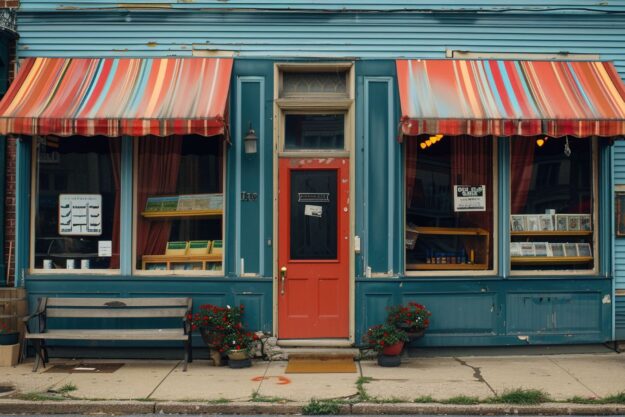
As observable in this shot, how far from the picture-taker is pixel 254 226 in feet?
33.6

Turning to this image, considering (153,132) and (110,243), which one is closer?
(153,132)

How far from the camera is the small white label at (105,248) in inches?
411

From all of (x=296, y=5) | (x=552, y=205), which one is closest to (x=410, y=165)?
(x=552, y=205)

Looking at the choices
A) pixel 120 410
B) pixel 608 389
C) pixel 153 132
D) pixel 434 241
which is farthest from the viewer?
pixel 434 241

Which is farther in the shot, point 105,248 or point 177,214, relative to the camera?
point 177,214

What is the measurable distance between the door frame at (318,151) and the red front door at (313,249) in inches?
2.6

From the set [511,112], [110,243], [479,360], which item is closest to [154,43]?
[110,243]

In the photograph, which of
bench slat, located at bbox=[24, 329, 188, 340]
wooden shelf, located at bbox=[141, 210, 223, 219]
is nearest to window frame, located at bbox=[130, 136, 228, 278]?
wooden shelf, located at bbox=[141, 210, 223, 219]

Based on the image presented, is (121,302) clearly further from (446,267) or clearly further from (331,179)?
(446,267)

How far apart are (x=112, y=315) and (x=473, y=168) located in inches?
210

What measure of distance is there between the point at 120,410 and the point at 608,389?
211 inches

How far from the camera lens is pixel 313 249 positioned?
1034 centimetres

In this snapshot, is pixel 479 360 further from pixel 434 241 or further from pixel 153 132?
pixel 153 132

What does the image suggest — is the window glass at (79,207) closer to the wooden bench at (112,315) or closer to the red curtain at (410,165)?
the wooden bench at (112,315)
